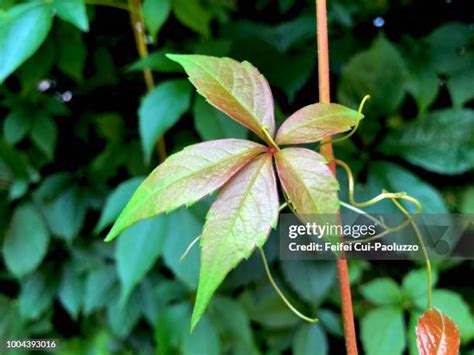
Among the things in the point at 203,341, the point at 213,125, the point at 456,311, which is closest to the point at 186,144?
the point at 213,125

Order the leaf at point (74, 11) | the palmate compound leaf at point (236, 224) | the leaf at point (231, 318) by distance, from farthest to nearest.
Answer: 1. the leaf at point (231, 318)
2. the leaf at point (74, 11)
3. the palmate compound leaf at point (236, 224)

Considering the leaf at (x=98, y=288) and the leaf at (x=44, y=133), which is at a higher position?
the leaf at (x=44, y=133)

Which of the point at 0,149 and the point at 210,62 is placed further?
the point at 0,149

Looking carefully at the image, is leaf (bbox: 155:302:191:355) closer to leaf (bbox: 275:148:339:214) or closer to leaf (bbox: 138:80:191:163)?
leaf (bbox: 138:80:191:163)

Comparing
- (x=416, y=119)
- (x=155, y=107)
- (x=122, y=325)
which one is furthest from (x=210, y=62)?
(x=122, y=325)

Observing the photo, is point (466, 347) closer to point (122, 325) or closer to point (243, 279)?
point (243, 279)

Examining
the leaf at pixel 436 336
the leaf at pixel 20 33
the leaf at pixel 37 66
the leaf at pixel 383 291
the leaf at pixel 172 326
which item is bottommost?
the leaf at pixel 172 326

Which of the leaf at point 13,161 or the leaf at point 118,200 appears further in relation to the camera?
the leaf at point 13,161

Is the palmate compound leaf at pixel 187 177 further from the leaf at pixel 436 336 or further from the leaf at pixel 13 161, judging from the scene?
the leaf at pixel 13 161

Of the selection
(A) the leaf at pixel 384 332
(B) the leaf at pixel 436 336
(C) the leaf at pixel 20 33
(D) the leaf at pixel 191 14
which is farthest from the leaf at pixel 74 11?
(A) the leaf at pixel 384 332
